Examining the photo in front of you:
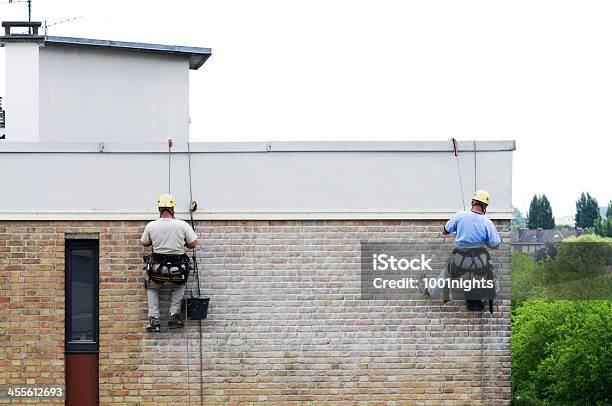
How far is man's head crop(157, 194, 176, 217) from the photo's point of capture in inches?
563

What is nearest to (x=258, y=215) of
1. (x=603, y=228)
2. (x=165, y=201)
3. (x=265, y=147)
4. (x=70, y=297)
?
(x=265, y=147)

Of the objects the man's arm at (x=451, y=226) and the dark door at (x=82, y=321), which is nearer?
the man's arm at (x=451, y=226)

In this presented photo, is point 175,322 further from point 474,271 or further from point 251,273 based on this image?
point 474,271

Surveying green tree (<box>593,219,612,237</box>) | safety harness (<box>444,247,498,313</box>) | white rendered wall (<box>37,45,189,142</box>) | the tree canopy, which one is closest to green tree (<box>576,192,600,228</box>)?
the tree canopy

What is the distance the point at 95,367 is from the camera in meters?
15.0

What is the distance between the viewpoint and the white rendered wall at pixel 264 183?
14922 mm

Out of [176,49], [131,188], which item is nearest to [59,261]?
[131,188]

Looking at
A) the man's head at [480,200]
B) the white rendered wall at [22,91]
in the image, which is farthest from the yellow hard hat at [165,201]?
the white rendered wall at [22,91]

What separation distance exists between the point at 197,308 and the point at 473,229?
3.69m

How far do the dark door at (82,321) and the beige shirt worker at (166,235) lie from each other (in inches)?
43.5

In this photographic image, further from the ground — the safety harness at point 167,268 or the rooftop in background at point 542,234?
the safety harness at point 167,268

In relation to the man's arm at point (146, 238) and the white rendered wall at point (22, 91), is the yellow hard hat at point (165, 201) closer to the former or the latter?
the man's arm at point (146, 238)

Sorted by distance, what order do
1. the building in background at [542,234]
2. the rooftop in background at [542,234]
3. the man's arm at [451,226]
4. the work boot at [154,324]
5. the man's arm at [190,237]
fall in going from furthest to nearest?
the rooftop in background at [542,234], the building in background at [542,234], the work boot at [154,324], the man's arm at [451,226], the man's arm at [190,237]

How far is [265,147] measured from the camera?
1493 cm
